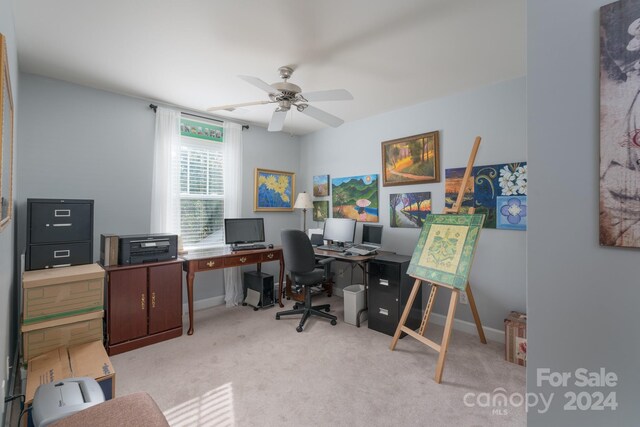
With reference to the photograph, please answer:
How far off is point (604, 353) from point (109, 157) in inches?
154

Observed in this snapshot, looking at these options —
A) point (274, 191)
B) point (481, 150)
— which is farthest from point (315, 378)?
point (274, 191)

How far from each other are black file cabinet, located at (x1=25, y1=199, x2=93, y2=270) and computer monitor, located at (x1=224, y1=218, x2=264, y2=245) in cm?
142

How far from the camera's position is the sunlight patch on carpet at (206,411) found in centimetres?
170

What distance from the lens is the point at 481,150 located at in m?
2.81

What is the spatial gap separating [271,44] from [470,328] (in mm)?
3237

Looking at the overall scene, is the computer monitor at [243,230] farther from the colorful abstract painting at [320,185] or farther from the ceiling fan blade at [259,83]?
the ceiling fan blade at [259,83]

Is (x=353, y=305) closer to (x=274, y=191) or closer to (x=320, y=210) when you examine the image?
(x=320, y=210)

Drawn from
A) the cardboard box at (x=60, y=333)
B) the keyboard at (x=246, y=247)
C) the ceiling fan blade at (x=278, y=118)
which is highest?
the ceiling fan blade at (x=278, y=118)

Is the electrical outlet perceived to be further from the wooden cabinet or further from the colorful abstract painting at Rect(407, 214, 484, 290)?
the wooden cabinet

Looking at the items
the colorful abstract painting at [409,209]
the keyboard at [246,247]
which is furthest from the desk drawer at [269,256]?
the colorful abstract painting at [409,209]

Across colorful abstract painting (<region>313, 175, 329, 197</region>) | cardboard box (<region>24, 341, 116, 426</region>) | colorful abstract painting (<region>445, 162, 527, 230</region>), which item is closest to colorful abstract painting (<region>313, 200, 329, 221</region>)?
colorful abstract painting (<region>313, 175, 329, 197</region>)

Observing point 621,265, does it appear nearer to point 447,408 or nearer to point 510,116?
point 447,408

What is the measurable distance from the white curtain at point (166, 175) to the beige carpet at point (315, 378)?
1.34m

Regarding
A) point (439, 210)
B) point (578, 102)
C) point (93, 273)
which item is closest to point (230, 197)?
point (93, 273)
